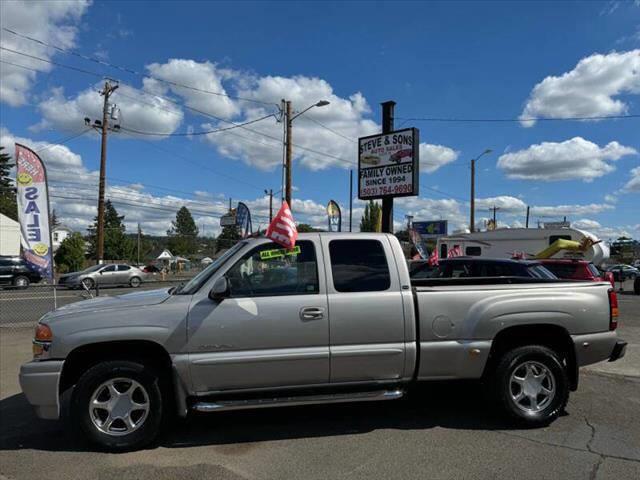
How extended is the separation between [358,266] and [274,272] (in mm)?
793

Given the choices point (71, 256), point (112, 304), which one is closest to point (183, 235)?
point (71, 256)

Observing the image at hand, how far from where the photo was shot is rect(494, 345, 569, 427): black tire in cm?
497

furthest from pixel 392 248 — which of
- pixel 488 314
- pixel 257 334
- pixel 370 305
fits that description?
pixel 257 334

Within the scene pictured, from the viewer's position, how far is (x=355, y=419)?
5.23 meters

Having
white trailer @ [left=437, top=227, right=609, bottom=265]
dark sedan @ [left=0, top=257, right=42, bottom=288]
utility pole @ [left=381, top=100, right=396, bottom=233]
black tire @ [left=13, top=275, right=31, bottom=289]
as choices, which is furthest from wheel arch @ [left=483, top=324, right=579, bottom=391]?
black tire @ [left=13, top=275, right=31, bottom=289]

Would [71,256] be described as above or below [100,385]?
above

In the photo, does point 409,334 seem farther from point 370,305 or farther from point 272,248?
point 272,248

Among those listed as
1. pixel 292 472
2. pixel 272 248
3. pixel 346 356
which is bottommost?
pixel 292 472

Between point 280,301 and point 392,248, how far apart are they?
1.23m

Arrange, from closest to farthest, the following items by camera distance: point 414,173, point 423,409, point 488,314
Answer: point 488,314
point 423,409
point 414,173

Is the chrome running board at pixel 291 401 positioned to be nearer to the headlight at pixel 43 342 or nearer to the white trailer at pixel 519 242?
the headlight at pixel 43 342

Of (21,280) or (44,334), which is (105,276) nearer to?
(21,280)

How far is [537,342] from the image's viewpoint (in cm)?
527

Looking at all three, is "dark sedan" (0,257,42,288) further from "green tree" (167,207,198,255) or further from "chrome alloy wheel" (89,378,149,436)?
"green tree" (167,207,198,255)
